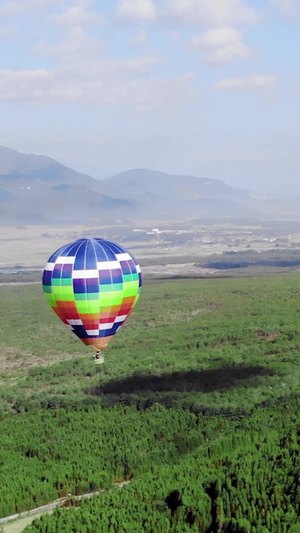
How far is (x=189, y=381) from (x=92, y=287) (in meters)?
21.9

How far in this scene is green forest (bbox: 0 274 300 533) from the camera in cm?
3191

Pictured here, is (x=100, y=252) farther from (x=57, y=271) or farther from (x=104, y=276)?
(x=57, y=271)

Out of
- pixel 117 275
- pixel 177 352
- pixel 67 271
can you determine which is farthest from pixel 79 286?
pixel 177 352

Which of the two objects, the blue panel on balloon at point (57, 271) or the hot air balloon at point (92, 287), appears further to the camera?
the blue panel on balloon at point (57, 271)

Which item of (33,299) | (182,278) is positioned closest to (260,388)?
(33,299)

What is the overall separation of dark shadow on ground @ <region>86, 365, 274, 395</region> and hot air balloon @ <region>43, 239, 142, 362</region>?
17.2 metres

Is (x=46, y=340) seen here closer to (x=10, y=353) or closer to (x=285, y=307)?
(x=10, y=353)

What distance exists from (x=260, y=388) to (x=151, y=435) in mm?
11654

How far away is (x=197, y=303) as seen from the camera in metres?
103

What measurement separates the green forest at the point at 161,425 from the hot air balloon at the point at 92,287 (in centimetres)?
730

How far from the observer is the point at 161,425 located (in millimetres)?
47062

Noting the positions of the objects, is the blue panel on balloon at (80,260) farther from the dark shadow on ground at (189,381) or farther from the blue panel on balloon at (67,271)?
the dark shadow on ground at (189,381)

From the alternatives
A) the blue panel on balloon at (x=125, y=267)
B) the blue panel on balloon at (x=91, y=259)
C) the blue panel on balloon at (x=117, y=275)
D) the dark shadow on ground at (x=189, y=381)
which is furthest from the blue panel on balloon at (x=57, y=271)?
the dark shadow on ground at (x=189, y=381)

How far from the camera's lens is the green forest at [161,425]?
31906mm
